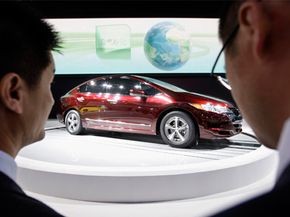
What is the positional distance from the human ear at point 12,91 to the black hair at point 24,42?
0.02m

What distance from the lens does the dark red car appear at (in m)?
4.23

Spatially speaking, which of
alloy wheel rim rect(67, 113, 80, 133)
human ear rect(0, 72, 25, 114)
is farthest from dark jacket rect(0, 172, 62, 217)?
alloy wheel rim rect(67, 113, 80, 133)

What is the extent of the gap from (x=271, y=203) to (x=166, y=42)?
671 centimetres

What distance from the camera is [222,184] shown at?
3.60 metres

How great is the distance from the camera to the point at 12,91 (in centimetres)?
91

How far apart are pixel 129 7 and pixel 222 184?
4797 mm

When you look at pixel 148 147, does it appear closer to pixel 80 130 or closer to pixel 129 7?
pixel 80 130

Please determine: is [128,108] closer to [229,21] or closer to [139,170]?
[139,170]

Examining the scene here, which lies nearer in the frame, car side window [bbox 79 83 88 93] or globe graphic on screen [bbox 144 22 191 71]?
car side window [bbox 79 83 88 93]

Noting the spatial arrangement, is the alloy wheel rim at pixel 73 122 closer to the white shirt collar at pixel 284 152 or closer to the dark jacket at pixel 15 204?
the dark jacket at pixel 15 204

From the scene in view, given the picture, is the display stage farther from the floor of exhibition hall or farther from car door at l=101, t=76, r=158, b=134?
car door at l=101, t=76, r=158, b=134

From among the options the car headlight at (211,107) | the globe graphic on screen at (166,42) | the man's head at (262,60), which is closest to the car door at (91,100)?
the car headlight at (211,107)

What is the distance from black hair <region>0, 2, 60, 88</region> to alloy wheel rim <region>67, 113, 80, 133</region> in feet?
14.1

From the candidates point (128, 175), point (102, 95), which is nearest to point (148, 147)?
point (102, 95)
